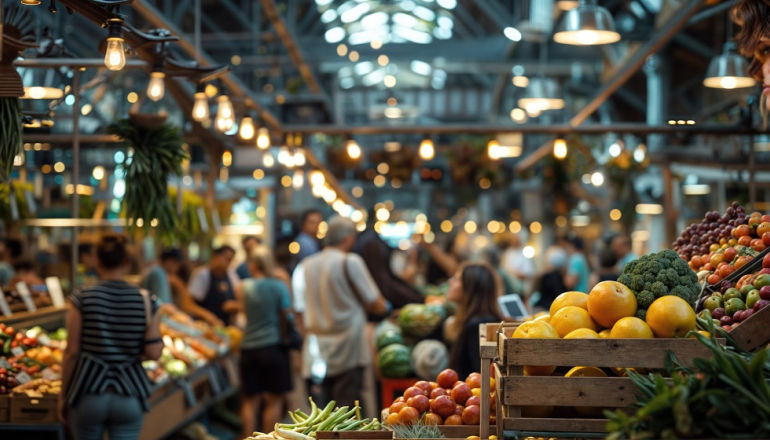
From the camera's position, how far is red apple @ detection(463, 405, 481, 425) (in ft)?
11.1

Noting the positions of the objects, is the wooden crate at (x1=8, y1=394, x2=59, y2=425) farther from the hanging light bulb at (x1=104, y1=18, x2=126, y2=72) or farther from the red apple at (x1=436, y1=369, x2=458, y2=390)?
the red apple at (x1=436, y1=369, x2=458, y2=390)

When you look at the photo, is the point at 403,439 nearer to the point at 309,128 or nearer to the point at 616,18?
the point at 309,128

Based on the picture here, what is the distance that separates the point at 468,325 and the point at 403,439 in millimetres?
Result: 2358

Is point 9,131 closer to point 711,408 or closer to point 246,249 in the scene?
point 711,408

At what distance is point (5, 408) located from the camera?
16.5 feet

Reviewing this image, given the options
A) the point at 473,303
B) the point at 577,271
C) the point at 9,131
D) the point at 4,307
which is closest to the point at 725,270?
the point at 473,303

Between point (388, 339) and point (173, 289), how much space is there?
3550 millimetres

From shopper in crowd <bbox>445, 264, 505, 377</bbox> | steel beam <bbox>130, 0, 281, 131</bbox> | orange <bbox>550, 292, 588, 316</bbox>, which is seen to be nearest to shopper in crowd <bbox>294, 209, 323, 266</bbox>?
steel beam <bbox>130, 0, 281, 131</bbox>

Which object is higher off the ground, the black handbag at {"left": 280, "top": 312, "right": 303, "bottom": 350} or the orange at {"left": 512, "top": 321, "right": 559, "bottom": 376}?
the orange at {"left": 512, "top": 321, "right": 559, "bottom": 376}

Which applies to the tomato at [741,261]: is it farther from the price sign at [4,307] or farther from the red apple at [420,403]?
the price sign at [4,307]

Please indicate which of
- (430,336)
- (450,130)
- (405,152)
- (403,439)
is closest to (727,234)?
(403,439)

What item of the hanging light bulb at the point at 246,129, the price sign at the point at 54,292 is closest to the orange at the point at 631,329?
the price sign at the point at 54,292

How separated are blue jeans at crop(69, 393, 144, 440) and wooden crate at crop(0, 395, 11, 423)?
0.67 meters

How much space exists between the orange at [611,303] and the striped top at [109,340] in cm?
263
